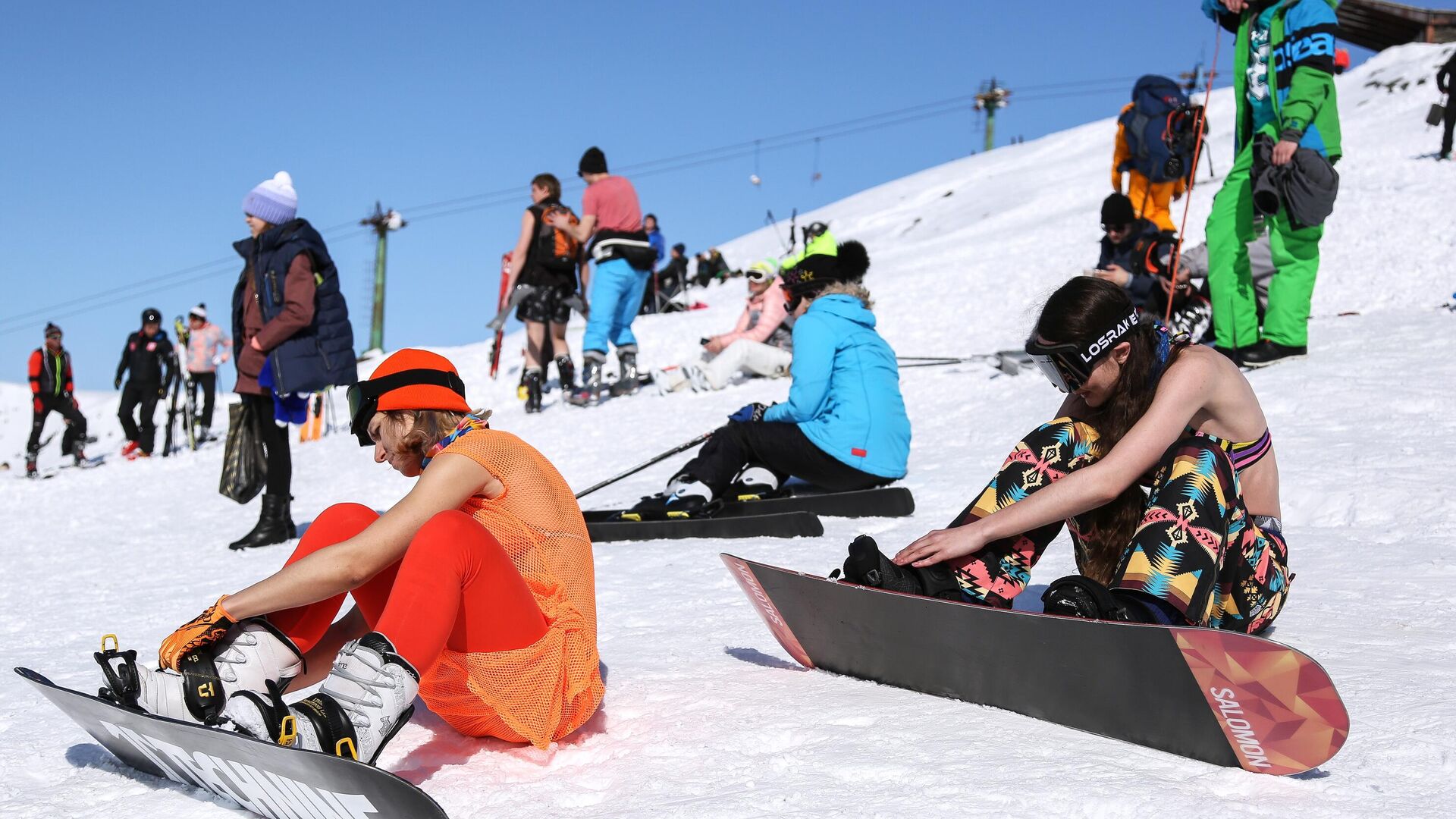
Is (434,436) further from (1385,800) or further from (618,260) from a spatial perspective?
(618,260)

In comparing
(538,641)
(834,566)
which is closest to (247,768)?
(538,641)

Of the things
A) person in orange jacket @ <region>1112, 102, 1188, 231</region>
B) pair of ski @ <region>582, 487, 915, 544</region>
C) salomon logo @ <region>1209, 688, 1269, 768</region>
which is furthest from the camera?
person in orange jacket @ <region>1112, 102, 1188, 231</region>

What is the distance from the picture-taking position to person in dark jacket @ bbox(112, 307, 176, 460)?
47.3 ft

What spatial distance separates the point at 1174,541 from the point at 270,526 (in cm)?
484

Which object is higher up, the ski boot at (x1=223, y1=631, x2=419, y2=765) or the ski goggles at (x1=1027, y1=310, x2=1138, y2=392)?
the ski goggles at (x1=1027, y1=310, x2=1138, y2=392)

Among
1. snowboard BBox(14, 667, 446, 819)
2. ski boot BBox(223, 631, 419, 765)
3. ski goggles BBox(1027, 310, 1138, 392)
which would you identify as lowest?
snowboard BBox(14, 667, 446, 819)

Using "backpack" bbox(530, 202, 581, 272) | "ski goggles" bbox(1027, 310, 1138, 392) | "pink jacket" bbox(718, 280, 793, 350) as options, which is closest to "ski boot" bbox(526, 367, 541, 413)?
"backpack" bbox(530, 202, 581, 272)

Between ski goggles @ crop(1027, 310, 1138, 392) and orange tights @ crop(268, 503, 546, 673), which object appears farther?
ski goggles @ crop(1027, 310, 1138, 392)

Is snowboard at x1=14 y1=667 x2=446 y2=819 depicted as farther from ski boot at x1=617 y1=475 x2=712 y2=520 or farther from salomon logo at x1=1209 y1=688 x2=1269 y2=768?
ski boot at x1=617 y1=475 x2=712 y2=520

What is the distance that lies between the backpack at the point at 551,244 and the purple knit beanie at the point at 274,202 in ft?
13.9

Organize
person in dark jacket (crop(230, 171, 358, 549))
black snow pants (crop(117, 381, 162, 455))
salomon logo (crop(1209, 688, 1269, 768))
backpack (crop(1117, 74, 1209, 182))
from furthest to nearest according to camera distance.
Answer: black snow pants (crop(117, 381, 162, 455)), backpack (crop(1117, 74, 1209, 182)), person in dark jacket (crop(230, 171, 358, 549)), salomon logo (crop(1209, 688, 1269, 768))

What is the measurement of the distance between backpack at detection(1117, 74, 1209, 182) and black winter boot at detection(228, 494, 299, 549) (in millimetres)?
6873

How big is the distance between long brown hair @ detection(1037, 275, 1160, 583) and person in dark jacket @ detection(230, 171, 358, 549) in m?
4.00

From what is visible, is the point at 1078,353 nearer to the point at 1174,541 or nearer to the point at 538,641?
the point at 1174,541
